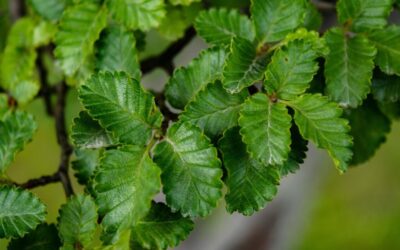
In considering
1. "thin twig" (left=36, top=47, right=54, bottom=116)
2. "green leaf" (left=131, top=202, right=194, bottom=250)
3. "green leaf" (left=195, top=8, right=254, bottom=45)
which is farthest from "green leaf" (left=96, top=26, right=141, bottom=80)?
"thin twig" (left=36, top=47, right=54, bottom=116)

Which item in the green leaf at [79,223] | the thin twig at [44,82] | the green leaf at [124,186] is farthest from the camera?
the thin twig at [44,82]

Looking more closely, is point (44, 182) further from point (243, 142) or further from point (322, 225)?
point (322, 225)

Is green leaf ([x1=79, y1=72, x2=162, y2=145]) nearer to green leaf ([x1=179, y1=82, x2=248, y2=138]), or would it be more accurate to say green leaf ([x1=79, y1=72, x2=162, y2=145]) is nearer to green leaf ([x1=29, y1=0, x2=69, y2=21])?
green leaf ([x1=179, y1=82, x2=248, y2=138])

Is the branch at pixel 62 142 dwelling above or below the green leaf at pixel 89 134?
below

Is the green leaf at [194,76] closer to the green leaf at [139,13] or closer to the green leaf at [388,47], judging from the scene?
the green leaf at [139,13]

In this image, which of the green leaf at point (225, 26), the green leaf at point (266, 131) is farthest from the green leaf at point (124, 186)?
the green leaf at point (225, 26)

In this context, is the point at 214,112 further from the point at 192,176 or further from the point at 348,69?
the point at 348,69
